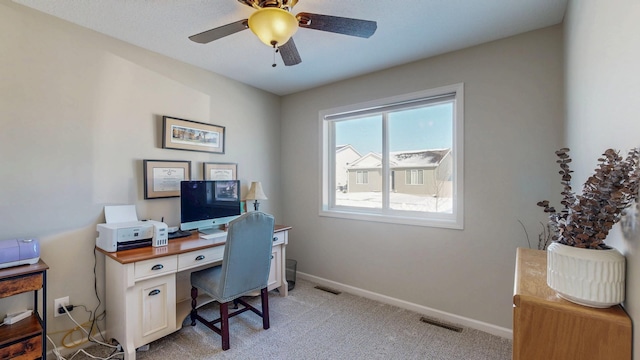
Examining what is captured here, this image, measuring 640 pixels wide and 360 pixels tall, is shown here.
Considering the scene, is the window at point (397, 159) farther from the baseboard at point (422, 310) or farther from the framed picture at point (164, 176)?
the framed picture at point (164, 176)

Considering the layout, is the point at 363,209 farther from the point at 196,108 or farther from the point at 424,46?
the point at 196,108

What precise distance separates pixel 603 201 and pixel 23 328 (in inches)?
112

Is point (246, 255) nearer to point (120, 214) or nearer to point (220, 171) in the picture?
point (120, 214)

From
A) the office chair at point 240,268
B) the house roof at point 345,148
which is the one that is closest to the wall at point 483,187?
the house roof at point 345,148

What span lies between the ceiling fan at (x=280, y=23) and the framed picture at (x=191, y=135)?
3.57 ft

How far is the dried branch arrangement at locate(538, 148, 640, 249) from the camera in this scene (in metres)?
0.72

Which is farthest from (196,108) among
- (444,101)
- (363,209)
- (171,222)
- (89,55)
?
(444,101)

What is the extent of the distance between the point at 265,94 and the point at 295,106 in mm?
406

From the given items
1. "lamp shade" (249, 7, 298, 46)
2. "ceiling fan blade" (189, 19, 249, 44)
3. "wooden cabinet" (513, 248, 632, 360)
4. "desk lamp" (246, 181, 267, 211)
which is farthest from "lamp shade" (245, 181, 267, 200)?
"wooden cabinet" (513, 248, 632, 360)

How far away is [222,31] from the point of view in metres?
1.70

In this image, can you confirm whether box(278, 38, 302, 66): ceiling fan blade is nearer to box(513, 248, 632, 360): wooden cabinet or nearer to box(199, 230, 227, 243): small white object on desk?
box(199, 230, 227, 243): small white object on desk

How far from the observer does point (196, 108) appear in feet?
9.27

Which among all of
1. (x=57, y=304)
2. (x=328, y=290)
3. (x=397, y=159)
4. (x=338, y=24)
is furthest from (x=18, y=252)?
(x=397, y=159)

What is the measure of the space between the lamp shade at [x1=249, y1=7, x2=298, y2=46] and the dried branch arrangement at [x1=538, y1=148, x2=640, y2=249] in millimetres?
1374
